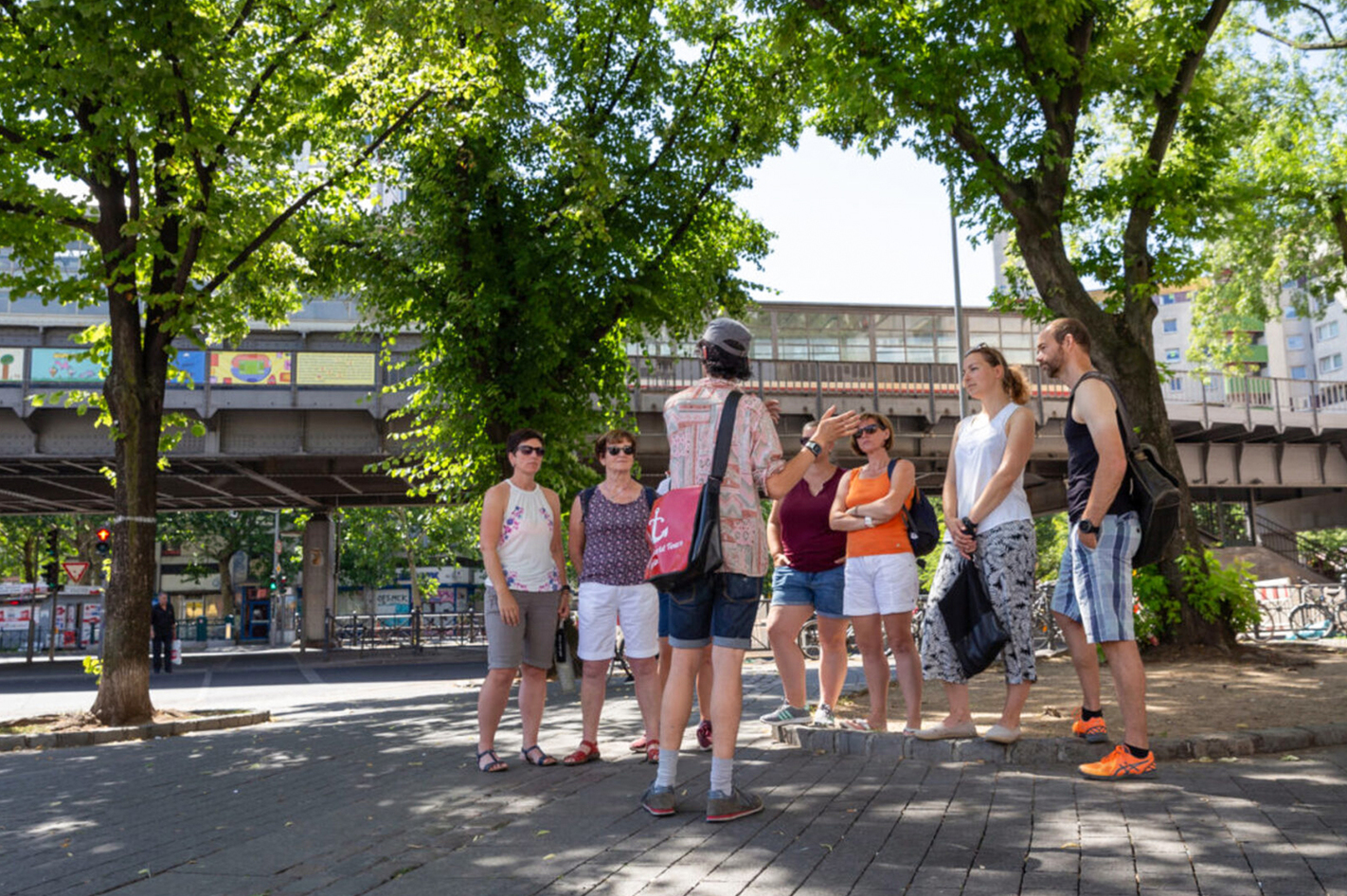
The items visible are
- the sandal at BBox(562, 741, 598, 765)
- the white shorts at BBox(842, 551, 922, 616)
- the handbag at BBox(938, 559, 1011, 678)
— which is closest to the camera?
the handbag at BBox(938, 559, 1011, 678)

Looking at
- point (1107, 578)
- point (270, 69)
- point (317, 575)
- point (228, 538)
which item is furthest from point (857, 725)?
point (228, 538)

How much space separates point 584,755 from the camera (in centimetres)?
650

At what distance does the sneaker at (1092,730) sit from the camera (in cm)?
588

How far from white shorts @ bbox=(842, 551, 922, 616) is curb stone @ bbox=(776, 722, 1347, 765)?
2.37 feet

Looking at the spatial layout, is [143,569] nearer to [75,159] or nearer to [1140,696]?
[75,159]

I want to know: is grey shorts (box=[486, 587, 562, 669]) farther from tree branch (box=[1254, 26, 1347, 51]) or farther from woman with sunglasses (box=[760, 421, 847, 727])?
tree branch (box=[1254, 26, 1347, 51])

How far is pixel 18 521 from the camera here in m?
46.8

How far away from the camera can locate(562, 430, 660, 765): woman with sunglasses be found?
6449 mm

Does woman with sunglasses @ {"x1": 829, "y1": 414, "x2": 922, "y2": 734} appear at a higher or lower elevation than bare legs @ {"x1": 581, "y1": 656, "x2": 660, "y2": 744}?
higher

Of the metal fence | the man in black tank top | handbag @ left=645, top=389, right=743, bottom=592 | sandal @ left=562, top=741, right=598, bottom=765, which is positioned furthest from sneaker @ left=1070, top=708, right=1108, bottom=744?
the metal fence

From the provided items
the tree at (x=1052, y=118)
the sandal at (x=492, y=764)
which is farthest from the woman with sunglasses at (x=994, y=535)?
the tree at (x=1052, y=118)

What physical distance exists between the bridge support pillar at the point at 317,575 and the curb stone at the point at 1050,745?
3386 cm

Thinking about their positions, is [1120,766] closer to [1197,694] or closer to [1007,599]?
[1007,599]

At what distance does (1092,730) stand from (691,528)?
2734 millimetres
